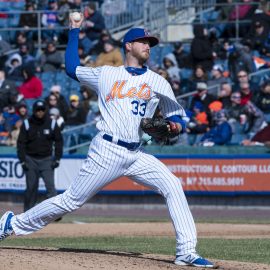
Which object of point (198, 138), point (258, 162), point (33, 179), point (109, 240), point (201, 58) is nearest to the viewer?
point (109, 240)

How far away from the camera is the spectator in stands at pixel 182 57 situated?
22577 mm

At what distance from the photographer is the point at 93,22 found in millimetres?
24484

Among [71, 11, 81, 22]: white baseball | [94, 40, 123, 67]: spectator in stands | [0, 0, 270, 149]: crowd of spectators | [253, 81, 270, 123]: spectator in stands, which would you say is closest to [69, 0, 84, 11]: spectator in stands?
[0, 0, 270, 149]: crowd of spectators

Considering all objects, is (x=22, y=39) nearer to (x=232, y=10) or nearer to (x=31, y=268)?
(x=232, y=10)

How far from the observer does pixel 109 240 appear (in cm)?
1302

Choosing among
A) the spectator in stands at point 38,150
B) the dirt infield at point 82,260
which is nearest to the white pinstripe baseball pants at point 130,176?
the dirt infield at point 82,260

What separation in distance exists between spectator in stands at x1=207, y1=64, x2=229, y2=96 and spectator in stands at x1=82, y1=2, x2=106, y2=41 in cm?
410

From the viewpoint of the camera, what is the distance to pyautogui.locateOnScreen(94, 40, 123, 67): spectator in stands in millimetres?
21984

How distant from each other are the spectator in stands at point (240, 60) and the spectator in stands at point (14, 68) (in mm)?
5639

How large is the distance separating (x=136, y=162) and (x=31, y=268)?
1.39 m

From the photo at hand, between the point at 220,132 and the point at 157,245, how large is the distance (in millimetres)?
7456

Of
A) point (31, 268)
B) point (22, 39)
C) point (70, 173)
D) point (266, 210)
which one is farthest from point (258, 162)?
point (31, 268)

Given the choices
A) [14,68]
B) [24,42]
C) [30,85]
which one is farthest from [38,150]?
[24,42]

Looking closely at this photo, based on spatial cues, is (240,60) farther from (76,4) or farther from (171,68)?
(76,4)
